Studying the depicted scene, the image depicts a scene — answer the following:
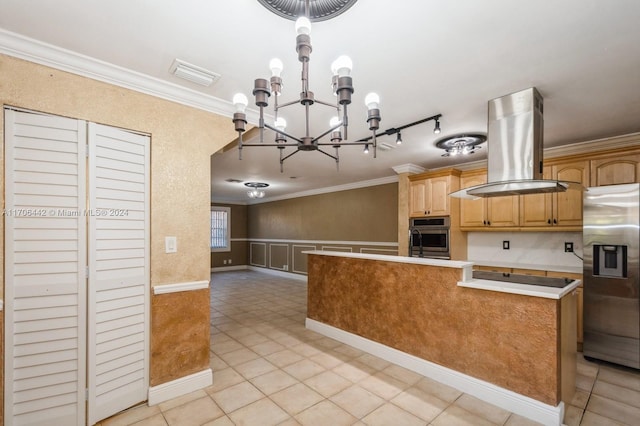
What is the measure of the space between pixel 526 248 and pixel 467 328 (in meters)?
2.31

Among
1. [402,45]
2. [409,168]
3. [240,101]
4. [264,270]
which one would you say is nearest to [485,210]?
[409,168]

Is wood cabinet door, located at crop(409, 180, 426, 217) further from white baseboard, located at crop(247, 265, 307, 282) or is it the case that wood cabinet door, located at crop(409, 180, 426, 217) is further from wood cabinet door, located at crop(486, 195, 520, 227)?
white baseboard, located at crop(247, 265, 307, 282)

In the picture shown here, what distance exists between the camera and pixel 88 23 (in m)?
1.69

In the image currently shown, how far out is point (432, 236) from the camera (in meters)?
4.62

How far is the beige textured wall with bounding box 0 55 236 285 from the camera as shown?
1925 millimetres

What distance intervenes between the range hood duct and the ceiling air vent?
230 cm

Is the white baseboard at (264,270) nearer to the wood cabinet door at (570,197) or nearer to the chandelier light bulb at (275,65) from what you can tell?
the wood cabinet door at (570,197)

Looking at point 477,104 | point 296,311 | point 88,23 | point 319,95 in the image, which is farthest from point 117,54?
point 296,311

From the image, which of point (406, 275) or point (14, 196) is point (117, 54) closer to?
point (14, 196)

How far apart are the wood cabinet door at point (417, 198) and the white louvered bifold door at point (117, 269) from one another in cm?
386

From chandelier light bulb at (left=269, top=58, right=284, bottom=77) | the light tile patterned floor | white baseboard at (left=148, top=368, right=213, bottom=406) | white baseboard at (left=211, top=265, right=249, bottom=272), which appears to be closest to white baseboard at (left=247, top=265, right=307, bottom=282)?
white baseboard at (left=211, top=265, right=249, bottom=272)

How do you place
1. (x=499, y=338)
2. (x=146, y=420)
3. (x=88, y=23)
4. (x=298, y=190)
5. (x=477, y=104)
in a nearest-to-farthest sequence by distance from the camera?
(x=88, y=23) → (x=146, y=420) → (x=499, y=338) → (x=477, y=104) → (x=298, y=190)

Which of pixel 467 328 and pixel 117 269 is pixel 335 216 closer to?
pixel 467 328

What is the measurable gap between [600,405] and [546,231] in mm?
2124
